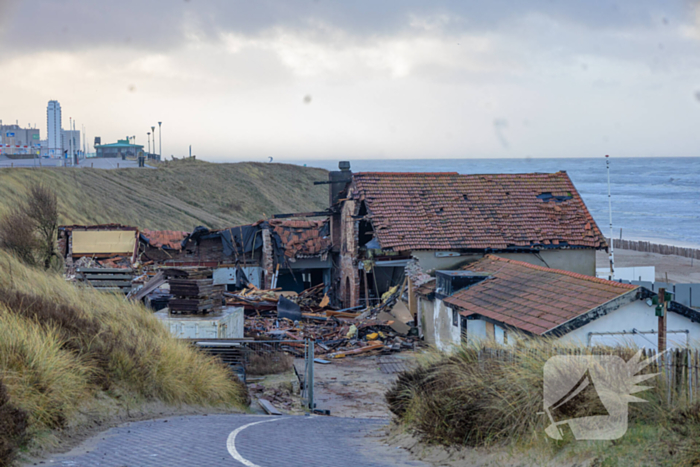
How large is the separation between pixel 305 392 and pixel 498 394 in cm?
875

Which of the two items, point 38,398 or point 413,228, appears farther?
point 413,228

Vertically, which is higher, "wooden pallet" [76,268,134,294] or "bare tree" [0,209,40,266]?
"bare tree" [0,209,40,266]

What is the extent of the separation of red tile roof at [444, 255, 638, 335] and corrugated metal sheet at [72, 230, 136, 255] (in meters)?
18.1

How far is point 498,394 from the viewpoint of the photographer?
24.9ft

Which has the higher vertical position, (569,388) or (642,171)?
(642,171)

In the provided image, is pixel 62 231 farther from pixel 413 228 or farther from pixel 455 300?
pixel 455 300

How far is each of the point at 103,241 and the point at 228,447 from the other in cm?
2496

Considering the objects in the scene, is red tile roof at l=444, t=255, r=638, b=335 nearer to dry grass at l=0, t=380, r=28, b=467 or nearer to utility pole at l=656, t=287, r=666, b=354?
utility pole at l=656, t=287, r=666, b=354

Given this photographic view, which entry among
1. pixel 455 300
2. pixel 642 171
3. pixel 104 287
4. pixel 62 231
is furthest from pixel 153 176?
pixel 642 171

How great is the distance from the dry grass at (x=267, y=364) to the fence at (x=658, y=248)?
39.9 m

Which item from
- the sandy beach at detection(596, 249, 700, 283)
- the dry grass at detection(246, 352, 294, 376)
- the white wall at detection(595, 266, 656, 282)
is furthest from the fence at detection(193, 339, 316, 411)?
the sandy beach at detection(596, 249, 700, 283)

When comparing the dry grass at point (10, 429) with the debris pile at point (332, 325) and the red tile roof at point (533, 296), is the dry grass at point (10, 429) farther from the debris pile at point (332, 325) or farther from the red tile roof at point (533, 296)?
the debris pile at point (332, 325)

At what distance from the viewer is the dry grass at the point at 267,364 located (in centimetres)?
1780

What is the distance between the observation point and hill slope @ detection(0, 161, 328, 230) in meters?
52.4
